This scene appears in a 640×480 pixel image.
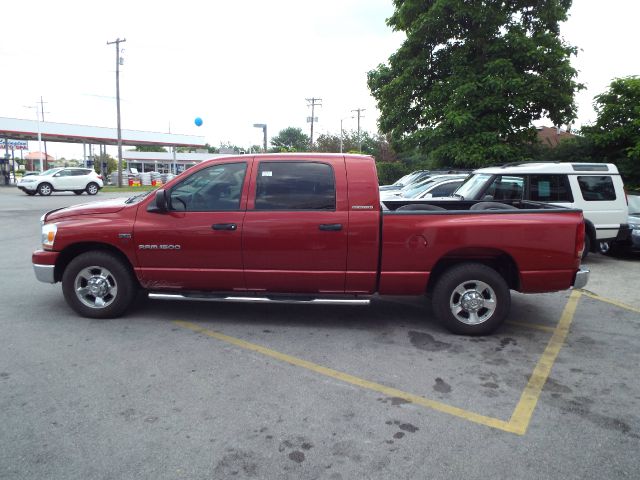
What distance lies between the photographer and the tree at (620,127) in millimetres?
15570

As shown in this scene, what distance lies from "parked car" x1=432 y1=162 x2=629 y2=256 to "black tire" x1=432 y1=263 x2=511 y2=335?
4.17 metres

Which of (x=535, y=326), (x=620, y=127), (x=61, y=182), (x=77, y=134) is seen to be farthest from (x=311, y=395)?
(x=77, y=134)

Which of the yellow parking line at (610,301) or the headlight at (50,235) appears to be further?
the yellow parking line at (610,301)

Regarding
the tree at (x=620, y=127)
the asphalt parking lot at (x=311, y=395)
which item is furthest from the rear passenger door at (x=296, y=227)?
Answer: the tree at (x=620, y=127)

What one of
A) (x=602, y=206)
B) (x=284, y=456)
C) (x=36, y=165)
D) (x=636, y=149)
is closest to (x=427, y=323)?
(x=284, y=456)

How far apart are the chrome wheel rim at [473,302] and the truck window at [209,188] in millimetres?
2554

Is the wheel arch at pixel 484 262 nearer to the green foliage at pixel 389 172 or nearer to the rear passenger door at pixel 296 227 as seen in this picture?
the rear passenger door at pixel 296 227

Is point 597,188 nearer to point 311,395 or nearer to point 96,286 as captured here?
point 311,395

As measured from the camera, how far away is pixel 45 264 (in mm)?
5320

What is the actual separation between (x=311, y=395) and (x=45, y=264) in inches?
137

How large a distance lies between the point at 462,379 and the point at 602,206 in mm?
6704

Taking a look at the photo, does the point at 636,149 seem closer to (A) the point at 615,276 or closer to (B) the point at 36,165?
(A) the point at 615,276

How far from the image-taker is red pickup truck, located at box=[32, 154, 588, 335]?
492 centimetres

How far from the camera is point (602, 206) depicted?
905 centimetres
